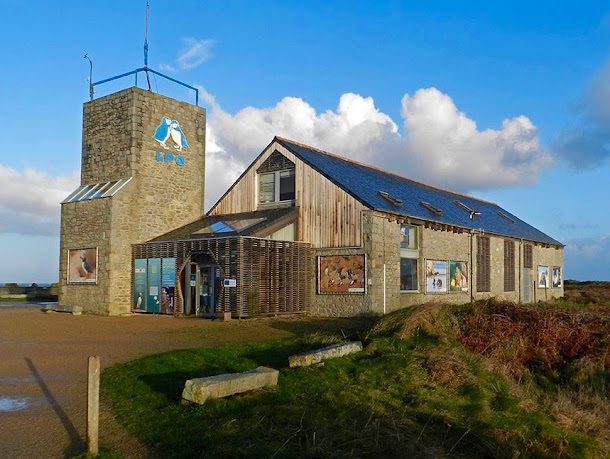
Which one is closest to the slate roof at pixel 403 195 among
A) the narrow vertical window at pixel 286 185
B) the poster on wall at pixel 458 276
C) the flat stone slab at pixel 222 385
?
the narrow vertical window at pixel 286 185

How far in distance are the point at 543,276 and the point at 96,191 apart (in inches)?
1092

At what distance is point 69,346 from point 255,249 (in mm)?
8829

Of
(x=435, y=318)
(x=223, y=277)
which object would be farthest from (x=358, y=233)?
(x=435, y=318)

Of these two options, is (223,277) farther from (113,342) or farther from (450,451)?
(450,451)

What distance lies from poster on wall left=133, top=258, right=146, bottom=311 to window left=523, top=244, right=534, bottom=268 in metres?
22.6

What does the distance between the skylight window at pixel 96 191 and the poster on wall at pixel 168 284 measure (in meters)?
4.04

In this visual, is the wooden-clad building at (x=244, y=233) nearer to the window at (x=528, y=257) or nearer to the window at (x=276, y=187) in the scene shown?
the window at (x=276, y=187)

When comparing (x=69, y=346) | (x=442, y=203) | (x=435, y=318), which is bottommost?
(x=69, y=346)

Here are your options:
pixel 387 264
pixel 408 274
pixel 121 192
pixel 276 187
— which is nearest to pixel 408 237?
pixel 408 274

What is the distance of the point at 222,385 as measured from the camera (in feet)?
26.2

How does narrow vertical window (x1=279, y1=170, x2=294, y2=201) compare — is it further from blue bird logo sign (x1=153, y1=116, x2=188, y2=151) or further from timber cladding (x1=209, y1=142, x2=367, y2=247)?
blue bird logo sign (x1=153, y1=116, x2=188, y2=151)

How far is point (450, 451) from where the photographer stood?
664cm

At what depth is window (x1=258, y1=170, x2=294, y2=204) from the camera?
25828 millimetres

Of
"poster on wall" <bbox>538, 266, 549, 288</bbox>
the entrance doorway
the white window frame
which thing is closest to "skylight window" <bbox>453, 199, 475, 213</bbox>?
"poster on wall" <bbox>538, 266, 549, 288</bbox>
